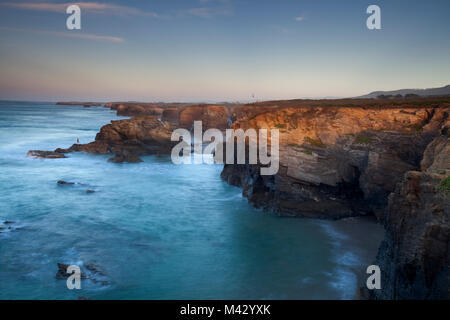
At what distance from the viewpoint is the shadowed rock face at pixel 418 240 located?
282 inches

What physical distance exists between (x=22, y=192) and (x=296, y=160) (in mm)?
20672

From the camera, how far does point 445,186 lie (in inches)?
308

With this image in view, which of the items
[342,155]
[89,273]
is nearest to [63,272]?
[89,273]

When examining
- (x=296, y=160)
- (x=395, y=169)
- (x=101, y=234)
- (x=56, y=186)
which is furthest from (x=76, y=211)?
(x=395, y=169)

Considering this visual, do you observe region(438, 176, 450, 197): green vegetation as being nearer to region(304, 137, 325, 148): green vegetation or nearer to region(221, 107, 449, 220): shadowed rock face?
region(221, 107, 449, 220): shadowed rock face

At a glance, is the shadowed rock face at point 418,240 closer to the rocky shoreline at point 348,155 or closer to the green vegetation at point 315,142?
the rocky shoreline at point 348,155

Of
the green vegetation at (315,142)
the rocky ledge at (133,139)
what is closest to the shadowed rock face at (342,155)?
the green vegetation at (315,142)

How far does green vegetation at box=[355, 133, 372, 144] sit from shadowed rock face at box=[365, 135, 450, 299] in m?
8.49

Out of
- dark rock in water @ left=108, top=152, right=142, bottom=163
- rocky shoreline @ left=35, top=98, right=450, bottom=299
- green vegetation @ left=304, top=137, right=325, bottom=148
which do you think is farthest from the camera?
dark rock in water @ left=108, top=152, right=142, bottom=163

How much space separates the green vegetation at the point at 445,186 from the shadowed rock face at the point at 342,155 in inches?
312

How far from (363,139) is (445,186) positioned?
9630mm

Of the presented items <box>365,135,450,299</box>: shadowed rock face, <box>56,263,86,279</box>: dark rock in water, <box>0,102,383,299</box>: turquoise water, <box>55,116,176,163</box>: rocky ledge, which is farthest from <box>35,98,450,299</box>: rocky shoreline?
<box>55,116,176,163</box>: rocky ledge

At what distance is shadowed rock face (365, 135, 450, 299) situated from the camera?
23.5ft
